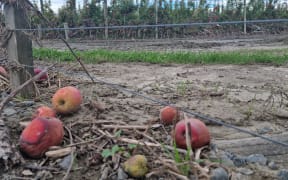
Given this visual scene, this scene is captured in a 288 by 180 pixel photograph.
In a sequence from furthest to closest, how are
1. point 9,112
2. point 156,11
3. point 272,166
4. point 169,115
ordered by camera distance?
1. point 156,11
2. point 9,112
3. point 169,115
4. point 272,166

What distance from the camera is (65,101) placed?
2.27 m

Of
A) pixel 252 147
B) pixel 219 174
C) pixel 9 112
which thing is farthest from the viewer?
pixel 9 112

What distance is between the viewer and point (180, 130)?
1.80 metres

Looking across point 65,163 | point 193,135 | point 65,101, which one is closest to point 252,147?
point 193,135

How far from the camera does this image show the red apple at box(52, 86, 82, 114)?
7.45ft

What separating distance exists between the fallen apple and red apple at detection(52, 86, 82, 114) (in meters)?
0.82

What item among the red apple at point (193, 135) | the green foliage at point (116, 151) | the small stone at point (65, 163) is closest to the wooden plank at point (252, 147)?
the red apple at point (193, 135)

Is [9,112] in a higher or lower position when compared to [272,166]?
higher

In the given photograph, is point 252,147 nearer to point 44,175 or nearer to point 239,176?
point 239,176

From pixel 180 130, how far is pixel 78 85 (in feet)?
6.24

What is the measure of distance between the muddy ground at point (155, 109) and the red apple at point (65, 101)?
7cm

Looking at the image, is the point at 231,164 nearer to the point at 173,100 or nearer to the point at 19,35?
the point at 173,100

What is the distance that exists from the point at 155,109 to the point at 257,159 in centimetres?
98

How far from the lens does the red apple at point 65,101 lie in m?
2.27
